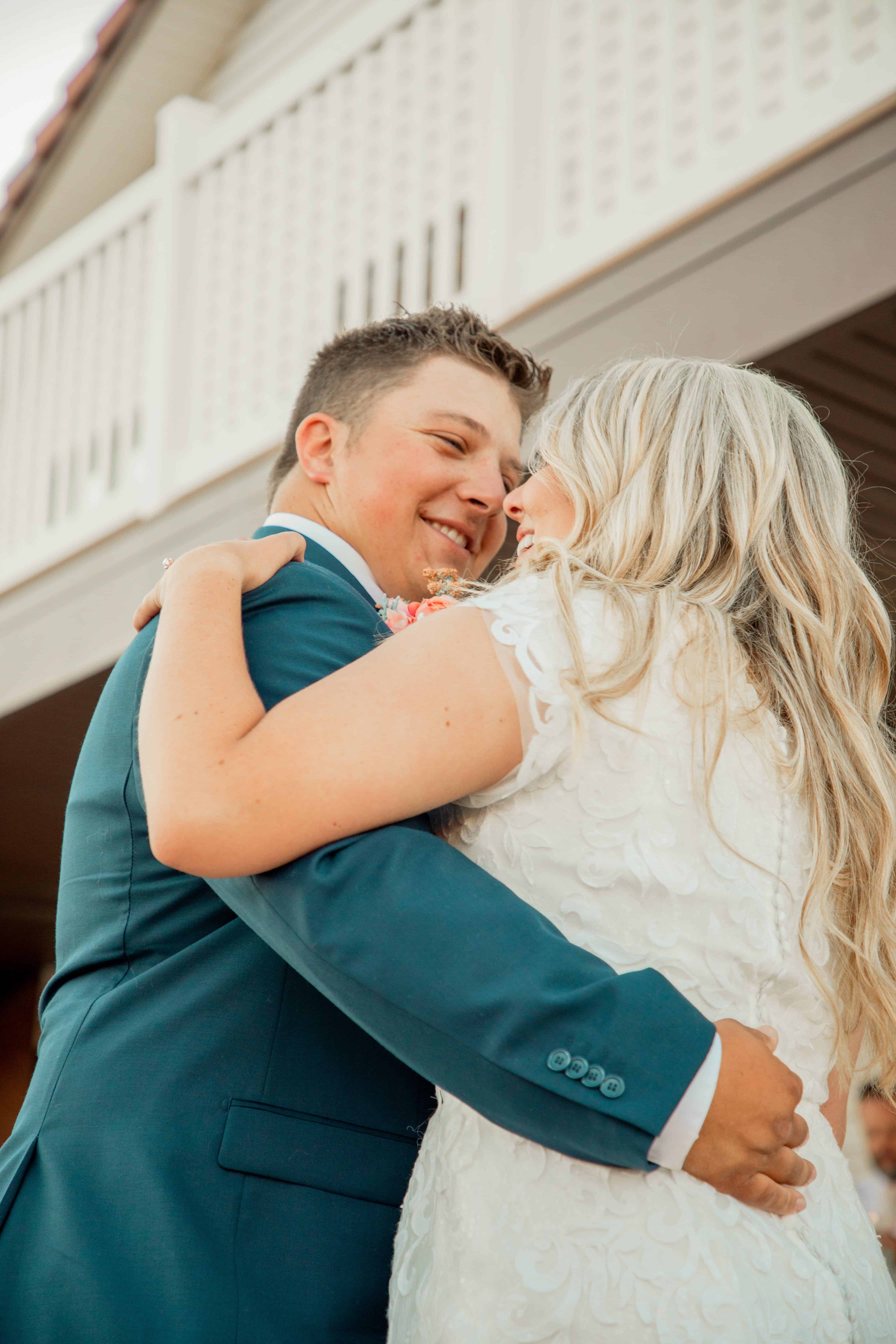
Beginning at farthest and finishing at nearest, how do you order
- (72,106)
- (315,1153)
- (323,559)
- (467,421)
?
(72,106), (467,421), (323,559), (315,1153)

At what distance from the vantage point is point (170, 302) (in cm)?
595

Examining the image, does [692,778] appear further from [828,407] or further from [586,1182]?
[828,407]

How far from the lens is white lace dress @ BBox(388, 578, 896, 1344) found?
54.0 inches

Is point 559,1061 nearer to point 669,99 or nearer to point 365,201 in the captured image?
point 669,99

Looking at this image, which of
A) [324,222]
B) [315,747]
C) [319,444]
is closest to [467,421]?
[319,444]

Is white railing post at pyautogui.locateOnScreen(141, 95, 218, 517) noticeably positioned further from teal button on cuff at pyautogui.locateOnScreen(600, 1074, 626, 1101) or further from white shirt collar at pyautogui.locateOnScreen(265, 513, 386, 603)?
teal button on cuff at pyautogui.locateOnScreen(600, 1074, 626, 1101)

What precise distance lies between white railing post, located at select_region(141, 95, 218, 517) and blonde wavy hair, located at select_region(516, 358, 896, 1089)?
4.36 m

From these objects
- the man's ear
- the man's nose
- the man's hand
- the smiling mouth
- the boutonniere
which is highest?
the man's ear

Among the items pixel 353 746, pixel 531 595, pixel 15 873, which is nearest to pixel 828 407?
pixel 531 595

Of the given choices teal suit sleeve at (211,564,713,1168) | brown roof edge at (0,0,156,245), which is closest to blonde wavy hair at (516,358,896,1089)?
teal suit sleeve at (211,564,713,1168)

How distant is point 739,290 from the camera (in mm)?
3727

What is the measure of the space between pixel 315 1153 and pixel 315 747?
62 cm

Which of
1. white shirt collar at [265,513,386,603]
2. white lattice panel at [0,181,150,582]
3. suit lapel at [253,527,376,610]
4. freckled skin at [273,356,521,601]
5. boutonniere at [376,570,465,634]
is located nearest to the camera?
boutonniere at [376,570,465,634]

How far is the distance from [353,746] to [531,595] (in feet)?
1.13
